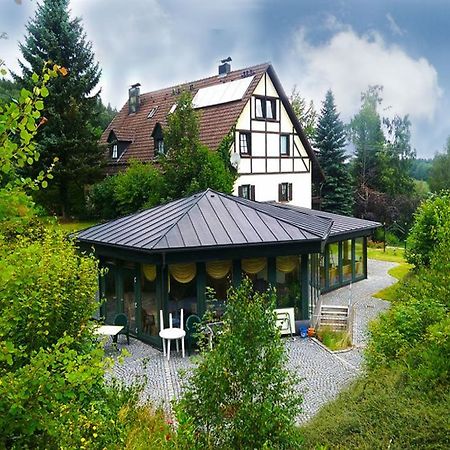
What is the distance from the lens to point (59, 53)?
2341 cm

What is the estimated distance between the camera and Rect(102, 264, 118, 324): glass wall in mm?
13477

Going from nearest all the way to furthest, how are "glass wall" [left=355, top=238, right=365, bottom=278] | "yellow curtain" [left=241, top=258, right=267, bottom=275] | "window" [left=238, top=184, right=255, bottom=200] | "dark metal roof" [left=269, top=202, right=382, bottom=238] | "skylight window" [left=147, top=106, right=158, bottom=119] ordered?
"yellow curtain" [left=241, top=258, right=267, bottom=275], "dark metal roof" [left=269, top=202, right=382, bottom=238], "glass wall" [left=355, top=238, right=365, bottom=278], "window" [left=238, top=184, right=255, bottom=200], "skylight window" [left=147, top=106, right=158, bottom=119]

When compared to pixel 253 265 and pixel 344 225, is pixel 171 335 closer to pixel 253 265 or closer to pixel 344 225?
pixel 253 265

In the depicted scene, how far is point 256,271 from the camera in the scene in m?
13.0

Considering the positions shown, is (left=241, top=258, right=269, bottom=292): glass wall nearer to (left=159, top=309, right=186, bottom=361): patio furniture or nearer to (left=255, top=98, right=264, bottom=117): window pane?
(left=159, top=309, right=186, bottom=361): patio furniture

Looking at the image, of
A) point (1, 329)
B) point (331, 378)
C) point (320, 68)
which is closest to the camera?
Answer: point (1, 329)

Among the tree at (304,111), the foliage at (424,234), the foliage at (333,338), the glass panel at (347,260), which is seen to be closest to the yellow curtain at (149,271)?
the foliage at (333,338)

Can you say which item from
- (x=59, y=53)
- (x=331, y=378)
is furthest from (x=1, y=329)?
(x=59, y=53)

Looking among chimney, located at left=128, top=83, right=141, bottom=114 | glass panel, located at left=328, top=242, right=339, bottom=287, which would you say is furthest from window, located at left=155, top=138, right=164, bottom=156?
glass panel, located at left=328, top=242, right=339, bottom=287

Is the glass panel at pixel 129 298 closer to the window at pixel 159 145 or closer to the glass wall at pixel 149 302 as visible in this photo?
the glass wall at pixel 149 302

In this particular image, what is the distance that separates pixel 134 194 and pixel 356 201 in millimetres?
22113

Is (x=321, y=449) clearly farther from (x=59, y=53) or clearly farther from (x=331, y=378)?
(x=59, y=53)

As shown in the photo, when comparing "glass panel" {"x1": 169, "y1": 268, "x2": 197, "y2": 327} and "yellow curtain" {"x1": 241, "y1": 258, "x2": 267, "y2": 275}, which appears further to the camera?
"yellow curtain" {"x1": 241, "y1": 258, "x2": 267, "y2": 275}

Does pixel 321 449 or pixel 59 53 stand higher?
pixel 59 53
